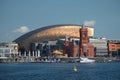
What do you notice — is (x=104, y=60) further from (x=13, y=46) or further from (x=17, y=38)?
(x=17, y=38)

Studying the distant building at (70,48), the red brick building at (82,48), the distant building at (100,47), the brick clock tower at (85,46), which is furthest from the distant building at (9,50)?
the distant building at (100,47)

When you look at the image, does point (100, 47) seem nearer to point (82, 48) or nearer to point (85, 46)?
point (85, 46)

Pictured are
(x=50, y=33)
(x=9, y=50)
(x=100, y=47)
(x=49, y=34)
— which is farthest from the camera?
(x=49, y=34)

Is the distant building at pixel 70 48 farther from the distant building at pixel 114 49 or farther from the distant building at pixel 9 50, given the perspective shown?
the distant building at pixel 9 50

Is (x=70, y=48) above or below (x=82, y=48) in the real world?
above

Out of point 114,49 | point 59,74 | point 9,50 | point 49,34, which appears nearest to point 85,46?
point 114,49

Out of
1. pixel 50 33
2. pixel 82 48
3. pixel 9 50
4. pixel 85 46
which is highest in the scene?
pixel 50 33

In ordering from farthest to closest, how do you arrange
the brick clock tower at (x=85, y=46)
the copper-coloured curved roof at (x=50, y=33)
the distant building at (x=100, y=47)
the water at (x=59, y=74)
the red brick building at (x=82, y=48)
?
the copper-coloured curved roof at (x=50, y=33), the distant building at (x=100, y=47), the red brick building at (x=82, y=48), the brick clock tower at (x=85, y=46), the water at (x=59, y=74)

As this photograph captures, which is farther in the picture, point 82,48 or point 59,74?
point 82,48

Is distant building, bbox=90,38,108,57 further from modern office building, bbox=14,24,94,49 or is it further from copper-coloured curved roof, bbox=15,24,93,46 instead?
copper-coloured curved roof, bbox=15,24,93,46

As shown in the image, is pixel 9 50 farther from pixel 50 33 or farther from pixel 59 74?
pixel 59 74

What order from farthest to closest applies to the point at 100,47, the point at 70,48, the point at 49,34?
the point at 49,34 < the point at 100,47 < the point at 70,48

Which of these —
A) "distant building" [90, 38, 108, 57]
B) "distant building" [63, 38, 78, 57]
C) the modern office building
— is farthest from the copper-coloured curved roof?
"distant building" [63, 38, 78, 57]

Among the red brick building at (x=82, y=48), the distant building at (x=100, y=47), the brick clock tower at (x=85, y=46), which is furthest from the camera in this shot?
the distant building at (x=100, y=47)
